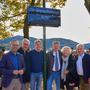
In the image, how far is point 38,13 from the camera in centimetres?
1518

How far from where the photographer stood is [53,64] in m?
15.8

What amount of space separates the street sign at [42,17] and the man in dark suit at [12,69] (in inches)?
56.0

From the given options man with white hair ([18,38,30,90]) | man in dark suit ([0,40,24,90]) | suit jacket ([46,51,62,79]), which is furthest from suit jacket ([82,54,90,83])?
man in dark suit ([0,40,24,90])

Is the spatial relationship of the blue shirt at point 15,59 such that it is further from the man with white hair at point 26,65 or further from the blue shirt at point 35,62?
the blue shirt at point 35,62

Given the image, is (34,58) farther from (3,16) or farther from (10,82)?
(3,16)

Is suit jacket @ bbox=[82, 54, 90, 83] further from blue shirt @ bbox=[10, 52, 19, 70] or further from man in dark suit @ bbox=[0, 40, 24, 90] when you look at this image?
blue shirt @ bbox=[10, 52, 19, 70]

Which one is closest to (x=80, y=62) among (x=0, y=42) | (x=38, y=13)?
(x=38, y=13)

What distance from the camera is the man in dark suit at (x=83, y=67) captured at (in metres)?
15.3

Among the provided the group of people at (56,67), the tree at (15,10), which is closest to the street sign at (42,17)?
the group of people at (56,67)

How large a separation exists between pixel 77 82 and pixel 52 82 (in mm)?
809

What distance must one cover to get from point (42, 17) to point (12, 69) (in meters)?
2.26

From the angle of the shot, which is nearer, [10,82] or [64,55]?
[10,82]

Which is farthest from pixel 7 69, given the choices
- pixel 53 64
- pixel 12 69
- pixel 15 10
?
pixel 15 10

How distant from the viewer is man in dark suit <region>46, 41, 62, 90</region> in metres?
15.8
